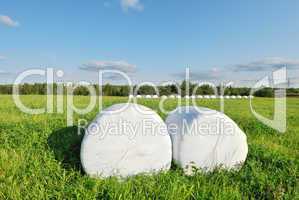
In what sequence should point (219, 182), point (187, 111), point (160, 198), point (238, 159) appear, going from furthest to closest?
point (187, 111), point (238, 159), point (219, 182), point (160, 198)

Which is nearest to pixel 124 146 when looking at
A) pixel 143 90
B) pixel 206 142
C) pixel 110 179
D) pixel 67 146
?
pixel 110 179

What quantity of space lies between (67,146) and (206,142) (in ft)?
7.95

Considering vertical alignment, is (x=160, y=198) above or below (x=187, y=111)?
below

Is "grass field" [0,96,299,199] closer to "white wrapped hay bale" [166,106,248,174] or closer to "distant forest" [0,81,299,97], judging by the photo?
"white wrapped hay bale" [166,106,248,174]

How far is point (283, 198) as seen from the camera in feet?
11.3

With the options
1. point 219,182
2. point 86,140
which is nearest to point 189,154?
point 219,182

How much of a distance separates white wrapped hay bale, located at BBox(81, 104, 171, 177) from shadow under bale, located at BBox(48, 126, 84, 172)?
42 centimetres

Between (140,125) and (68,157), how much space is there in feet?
4.61

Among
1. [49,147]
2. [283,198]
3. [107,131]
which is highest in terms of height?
[107,131]

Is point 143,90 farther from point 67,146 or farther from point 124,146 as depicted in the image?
point 124,146

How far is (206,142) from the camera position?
438 cm

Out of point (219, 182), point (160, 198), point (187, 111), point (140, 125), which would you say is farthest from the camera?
point (187, 111)

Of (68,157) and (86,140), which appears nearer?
(86,140)

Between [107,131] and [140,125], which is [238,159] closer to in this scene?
[140,125]
